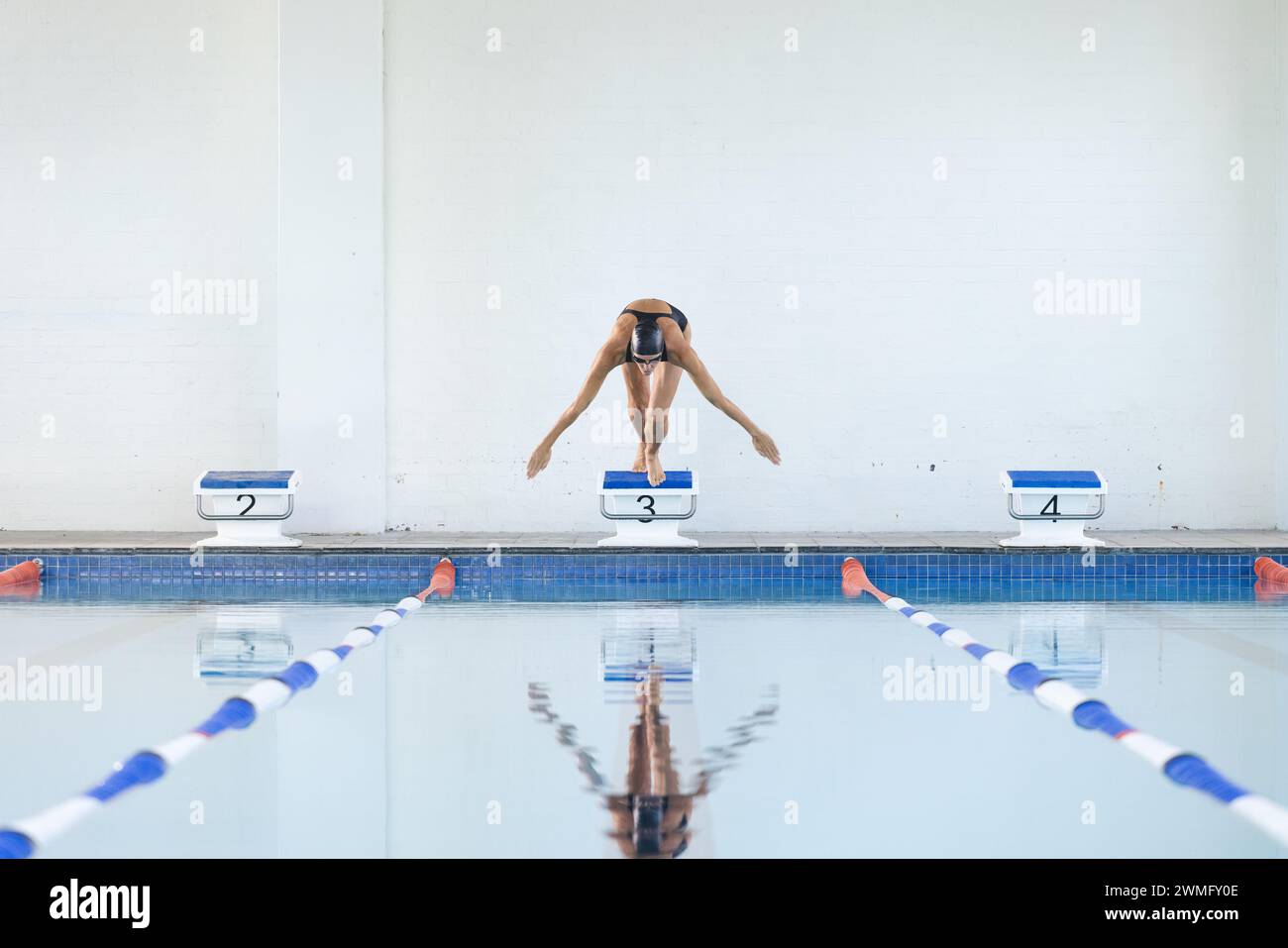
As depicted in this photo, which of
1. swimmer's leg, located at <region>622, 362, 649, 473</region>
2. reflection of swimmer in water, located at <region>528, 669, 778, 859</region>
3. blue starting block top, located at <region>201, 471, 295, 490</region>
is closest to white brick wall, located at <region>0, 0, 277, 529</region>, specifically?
blue starting block top, located at <region>201, 471, 295, 490</region>

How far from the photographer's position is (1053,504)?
24.5 ft

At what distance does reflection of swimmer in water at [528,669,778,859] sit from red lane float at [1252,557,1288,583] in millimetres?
4525

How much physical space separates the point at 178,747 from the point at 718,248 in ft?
20.0

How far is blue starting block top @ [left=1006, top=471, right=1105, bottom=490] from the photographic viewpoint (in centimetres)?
748

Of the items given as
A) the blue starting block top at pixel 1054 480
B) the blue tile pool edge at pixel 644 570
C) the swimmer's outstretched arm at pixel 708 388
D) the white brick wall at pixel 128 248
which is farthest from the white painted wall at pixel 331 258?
the blue starting block top at pixel 1054 480

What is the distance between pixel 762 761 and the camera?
301cm

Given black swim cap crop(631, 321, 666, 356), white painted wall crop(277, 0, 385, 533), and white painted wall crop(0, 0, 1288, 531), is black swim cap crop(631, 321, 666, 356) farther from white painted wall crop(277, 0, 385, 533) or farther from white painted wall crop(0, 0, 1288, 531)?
white painted wall crop(277, 0, 385, 533)

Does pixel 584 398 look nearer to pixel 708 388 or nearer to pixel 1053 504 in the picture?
pixel 708 388

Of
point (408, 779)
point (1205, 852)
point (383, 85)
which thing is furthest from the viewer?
point (383, 85)

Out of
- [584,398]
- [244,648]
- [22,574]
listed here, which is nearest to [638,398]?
[584,398]

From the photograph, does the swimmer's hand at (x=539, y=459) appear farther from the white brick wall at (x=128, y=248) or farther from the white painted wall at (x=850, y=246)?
the white brick wall at (x=128, y=248)

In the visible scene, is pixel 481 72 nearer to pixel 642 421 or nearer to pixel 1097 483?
pixel 642 421

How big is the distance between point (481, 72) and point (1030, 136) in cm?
391
